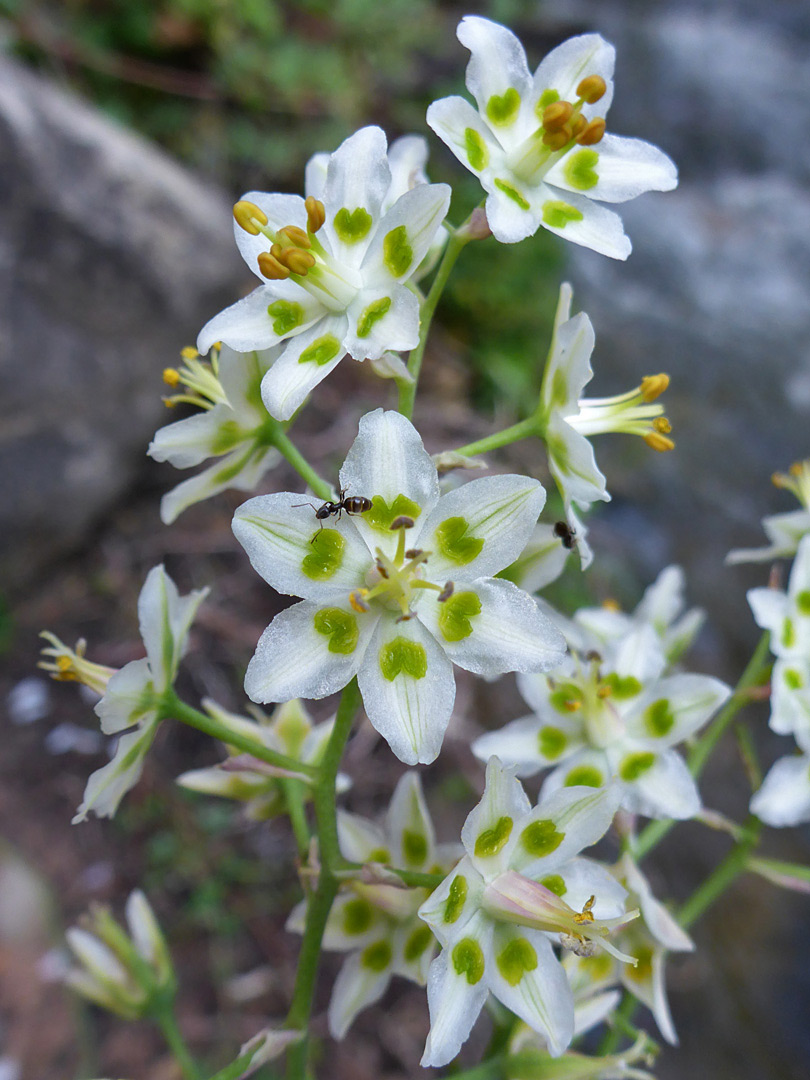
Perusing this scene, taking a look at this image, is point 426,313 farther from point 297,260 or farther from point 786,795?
point 786,795

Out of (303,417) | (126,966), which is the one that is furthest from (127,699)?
(303,417)

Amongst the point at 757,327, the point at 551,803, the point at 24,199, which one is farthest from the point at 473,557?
the point at 757,327

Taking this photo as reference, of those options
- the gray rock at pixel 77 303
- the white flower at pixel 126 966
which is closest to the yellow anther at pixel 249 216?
the white flower at pixel 126 966

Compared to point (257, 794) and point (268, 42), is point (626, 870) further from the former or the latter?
point (268, 42)

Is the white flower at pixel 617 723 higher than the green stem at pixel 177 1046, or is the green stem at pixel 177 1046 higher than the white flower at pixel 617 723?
the white flower at pixel 617 723

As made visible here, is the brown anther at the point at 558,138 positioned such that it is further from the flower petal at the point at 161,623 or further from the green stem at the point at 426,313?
the flower petal at the point at 161,623

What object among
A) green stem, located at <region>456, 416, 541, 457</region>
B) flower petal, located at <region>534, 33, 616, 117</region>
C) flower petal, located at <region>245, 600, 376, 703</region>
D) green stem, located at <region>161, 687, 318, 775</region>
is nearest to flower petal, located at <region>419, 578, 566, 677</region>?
flower petal, located at <region>245, 600, 376, 703</region>
